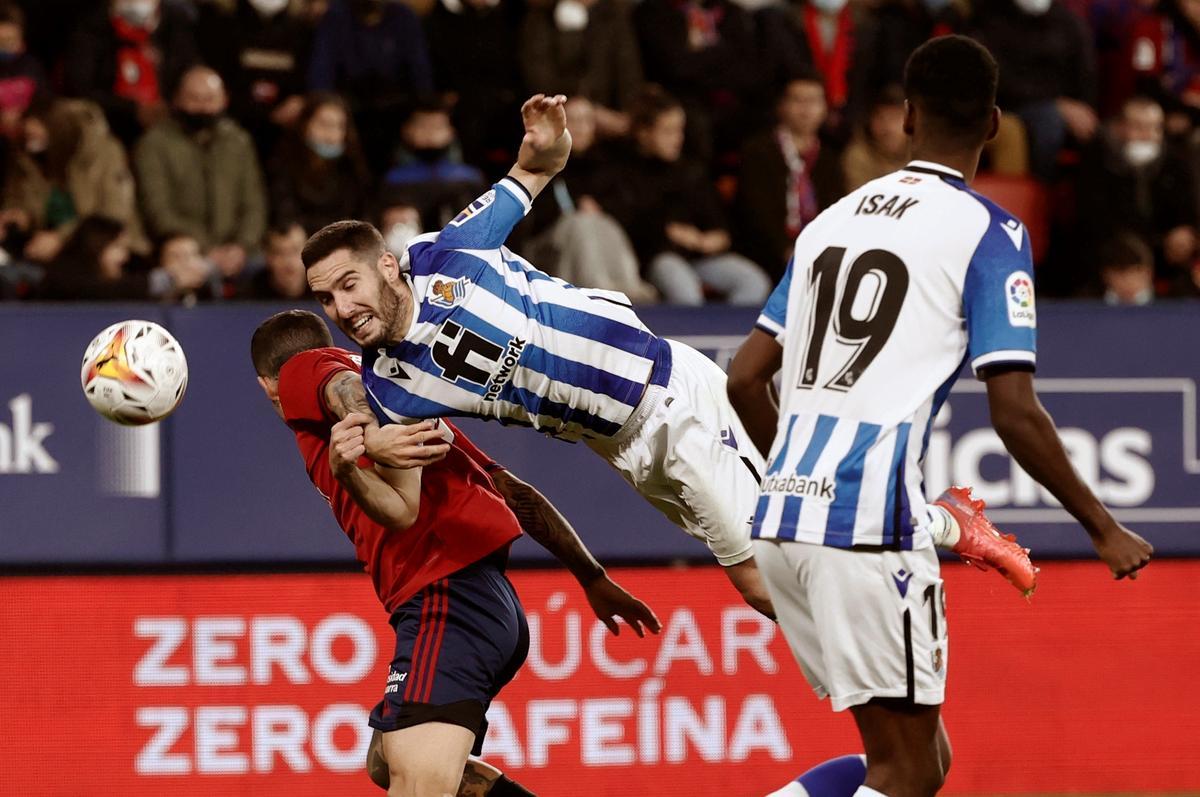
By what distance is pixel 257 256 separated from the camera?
33.5 ft

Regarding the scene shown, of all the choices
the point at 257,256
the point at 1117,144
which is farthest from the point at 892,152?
the point at 257,256

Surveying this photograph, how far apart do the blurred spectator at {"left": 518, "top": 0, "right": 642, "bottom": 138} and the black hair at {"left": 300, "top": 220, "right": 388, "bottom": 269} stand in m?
5.67

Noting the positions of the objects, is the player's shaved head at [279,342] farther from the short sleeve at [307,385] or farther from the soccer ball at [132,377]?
the soccer ball at [132,377]

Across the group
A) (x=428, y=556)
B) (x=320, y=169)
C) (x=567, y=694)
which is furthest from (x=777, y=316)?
(x=320, y=169)

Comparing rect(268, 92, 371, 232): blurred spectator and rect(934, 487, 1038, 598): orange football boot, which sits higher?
rect(268, 92, 371, 232): blurred spectator

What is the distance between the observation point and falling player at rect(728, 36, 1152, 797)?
439 cm

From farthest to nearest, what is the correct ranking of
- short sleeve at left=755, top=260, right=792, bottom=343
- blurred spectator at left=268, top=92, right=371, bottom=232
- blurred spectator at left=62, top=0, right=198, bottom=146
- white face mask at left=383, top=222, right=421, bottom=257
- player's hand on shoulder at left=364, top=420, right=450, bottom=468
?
1. blurred spectator at left=62, top=0, right=198, bottom=146
2. blurred spectator at left=268, top=92, right=371, bottom=232
3. white face mask at left=383, top=222, right=421, bottom=257
4. player's hand on shoulder at left=364, top=420, right=450, bottom=468
5. short sleeve at left=755, top=260, right=792, bottom=343

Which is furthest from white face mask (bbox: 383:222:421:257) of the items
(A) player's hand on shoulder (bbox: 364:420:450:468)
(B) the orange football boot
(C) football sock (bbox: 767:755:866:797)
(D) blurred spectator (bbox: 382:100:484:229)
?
(C) football sock (bbox: 767:755:866:797)

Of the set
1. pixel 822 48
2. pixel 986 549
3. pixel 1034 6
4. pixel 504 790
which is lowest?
pixel 504 790

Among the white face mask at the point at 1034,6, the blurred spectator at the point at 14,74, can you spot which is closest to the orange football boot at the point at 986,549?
the blurred spectator at the point at 14,74

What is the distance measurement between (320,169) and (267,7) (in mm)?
1443

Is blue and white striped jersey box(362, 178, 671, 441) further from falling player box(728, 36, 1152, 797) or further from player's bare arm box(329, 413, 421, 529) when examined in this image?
falling player box(728, 36, 1152, 797)

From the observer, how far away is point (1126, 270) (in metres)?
10.1

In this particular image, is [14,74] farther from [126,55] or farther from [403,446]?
[403,446]
